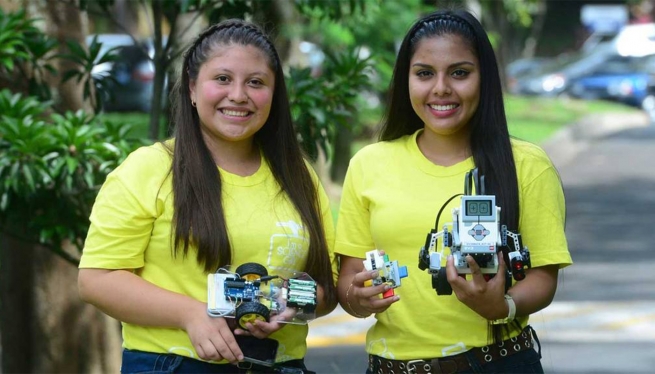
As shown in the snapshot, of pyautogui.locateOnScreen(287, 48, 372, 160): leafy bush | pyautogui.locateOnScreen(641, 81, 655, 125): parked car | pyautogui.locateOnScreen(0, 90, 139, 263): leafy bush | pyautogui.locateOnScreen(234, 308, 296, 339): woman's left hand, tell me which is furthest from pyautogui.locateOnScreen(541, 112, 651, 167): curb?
pyautogui.locateOnScreen(234, 308, 296, 339): woman's left hand

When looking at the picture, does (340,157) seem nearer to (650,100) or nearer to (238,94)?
(238,94)

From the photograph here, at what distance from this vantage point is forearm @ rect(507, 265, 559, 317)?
11.1 ft

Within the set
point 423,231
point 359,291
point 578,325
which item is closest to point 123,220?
point 359,291

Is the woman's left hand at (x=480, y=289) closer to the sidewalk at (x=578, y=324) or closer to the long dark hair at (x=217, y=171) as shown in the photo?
the long dark hair at (x=217, y=171)

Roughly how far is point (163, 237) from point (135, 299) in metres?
0.18

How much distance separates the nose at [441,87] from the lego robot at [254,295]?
0.65m

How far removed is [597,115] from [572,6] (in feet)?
92.8

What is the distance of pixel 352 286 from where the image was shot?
3410 mm

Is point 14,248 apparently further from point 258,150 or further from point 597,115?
point 597,115

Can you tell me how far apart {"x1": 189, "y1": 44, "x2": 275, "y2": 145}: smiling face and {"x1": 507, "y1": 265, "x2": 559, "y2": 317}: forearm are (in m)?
0.86

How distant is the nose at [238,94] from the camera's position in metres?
3.41

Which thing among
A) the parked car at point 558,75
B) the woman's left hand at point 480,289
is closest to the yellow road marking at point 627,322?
the woman's left hand at point 480,289

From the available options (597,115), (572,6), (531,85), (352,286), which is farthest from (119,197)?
(572,6)

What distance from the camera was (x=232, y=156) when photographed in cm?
353
